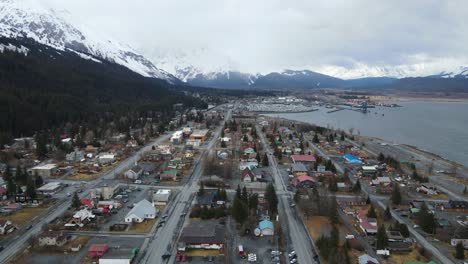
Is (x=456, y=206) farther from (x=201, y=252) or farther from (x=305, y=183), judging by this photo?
(x=201, y=252)

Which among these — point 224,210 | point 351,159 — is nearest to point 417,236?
point 224,210

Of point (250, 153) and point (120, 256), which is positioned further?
point (250, 153)

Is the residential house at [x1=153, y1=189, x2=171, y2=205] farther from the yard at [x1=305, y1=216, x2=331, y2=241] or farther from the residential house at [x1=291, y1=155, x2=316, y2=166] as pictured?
the residential house at [x1=291, y1=155, x2=316, y2=166]

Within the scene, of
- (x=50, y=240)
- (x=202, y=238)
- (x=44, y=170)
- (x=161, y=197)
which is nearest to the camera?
(x=50, y=240)

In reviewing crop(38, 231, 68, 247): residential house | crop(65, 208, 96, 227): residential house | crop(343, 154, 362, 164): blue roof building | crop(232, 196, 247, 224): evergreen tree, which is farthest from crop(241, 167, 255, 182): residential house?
crop(38, 231, 68, 247): residential house

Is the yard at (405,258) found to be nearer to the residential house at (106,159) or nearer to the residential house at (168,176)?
the residential house at (168,176)

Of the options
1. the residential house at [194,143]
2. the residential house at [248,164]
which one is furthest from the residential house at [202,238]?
the residential house at [194,143]

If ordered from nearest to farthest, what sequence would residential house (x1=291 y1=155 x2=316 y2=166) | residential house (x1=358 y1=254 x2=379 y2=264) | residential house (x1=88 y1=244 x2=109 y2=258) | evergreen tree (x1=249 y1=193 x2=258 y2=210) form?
residential house (x1=358 y1=254 x2=379 y2=264)
residential house (x1=88 y1=244 x2=109 y2=258)
evergreen tree (x1=249 y1=193 x2=258 y2=210)
residential house (x1=291 y1=155 x2=316 y2=166)
